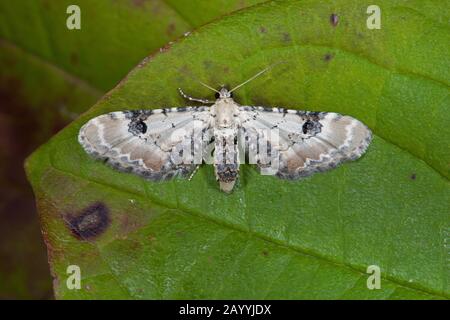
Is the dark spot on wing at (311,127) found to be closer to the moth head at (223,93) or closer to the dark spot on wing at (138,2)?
the moth head at (223,93)

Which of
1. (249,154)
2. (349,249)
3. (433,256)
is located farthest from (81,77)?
(433,256)

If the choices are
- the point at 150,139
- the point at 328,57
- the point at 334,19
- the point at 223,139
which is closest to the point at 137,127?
the point at 150,139

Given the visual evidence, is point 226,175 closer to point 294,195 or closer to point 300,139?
point 294,195

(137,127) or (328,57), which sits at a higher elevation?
(328,57)

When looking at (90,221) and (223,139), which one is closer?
(90,221)

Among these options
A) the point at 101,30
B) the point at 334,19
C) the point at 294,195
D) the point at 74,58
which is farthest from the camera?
the point at 74,58

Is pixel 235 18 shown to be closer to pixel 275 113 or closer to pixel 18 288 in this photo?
pixel 275 113

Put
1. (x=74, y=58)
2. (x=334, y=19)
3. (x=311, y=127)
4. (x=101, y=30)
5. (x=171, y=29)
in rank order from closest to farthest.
→ 1. (x=334, y=19)
2. (x=311, y=127)
3. (x=171, y=29)
4. (x=101, y=30)
5. (x=74, y=58)

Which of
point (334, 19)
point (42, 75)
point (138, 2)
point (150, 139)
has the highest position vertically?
point (138, 2)
